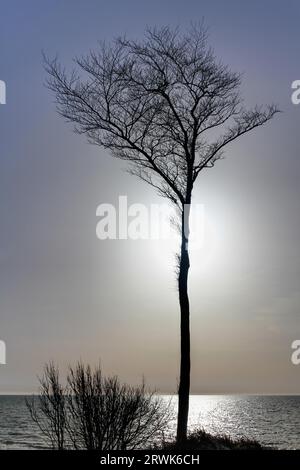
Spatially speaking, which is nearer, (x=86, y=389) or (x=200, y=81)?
(x=86, y=389)

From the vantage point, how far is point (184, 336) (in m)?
16.8

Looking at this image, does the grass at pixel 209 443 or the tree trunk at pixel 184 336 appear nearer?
the grass at pixel 209 443

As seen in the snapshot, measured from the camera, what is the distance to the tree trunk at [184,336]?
642 inches

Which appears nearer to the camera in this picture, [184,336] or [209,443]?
[209,443]

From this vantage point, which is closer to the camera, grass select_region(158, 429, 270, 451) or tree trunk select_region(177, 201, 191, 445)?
grass select_region(158, 429, 270, 451)

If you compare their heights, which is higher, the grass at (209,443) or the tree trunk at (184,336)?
the tree trunk at (184,336)

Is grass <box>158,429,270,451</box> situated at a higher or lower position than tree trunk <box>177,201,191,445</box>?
lower

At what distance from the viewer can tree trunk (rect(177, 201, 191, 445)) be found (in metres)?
16.3

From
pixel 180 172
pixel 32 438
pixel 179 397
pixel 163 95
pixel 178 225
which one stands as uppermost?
pixel 163 95

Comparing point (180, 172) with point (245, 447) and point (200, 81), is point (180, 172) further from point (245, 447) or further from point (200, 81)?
point (245, 447)
